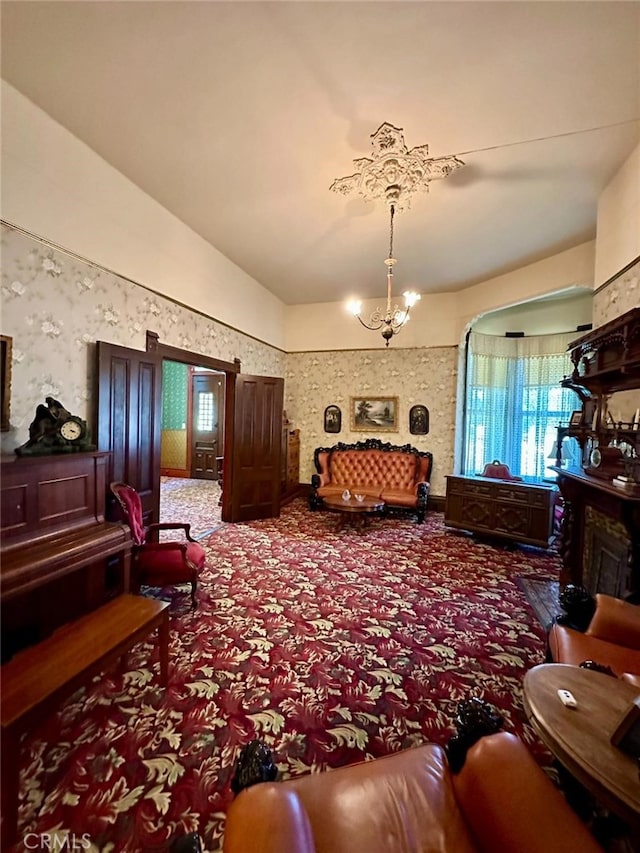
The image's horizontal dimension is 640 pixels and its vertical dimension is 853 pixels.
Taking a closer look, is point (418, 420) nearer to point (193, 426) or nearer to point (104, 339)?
point (104, 339)

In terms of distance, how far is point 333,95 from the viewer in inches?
97.2

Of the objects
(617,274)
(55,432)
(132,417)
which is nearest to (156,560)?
(55,432)

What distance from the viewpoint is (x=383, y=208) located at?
3.85m

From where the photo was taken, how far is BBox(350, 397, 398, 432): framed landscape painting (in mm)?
6938

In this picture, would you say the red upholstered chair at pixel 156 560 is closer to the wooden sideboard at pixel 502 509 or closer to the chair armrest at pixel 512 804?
the chair armrest at pixel 512 804

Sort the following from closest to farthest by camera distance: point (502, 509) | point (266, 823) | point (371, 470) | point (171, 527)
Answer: point (266, 823) < point (171, 527) < point (502, 509) < point (371, 470)

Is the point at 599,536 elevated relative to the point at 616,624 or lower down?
elevated

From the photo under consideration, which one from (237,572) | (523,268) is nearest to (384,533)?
(237,572)

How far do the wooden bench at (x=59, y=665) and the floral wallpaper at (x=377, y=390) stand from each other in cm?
541

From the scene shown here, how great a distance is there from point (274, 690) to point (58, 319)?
321 centimetres

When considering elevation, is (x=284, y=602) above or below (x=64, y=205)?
below

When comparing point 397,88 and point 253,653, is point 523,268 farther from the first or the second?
point 253,653

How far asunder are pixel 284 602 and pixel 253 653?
0.71 metres

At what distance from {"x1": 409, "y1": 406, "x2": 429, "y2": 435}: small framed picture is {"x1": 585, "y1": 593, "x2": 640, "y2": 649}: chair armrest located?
4791mm
